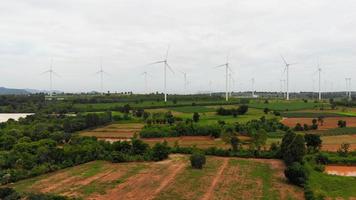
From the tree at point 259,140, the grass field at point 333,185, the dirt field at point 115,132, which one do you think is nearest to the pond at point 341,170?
the grass field at point 333,185

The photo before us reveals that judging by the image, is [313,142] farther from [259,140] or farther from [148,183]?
[148,183]

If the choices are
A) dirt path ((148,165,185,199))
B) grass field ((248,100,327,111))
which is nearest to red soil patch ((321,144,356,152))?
dirt path ((148,165,185,199))

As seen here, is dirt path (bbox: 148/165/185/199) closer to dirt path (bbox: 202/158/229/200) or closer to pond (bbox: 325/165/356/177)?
dirt path (bbox: 202/158/229/200)

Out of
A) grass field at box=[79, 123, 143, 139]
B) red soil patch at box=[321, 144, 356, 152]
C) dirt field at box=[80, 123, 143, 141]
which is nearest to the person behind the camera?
red soil patch at box=[321, 144, 356, 152]

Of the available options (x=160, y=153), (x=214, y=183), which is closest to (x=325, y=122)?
(x=160, y=153)

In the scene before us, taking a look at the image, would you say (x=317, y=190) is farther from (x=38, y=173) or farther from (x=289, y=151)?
(x=38, y=173)

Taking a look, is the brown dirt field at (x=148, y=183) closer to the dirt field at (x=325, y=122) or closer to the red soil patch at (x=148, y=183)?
the red soil patch at (x=148, y=183)

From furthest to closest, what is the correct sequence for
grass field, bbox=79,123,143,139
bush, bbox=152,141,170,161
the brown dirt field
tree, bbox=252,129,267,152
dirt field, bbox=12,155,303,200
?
grass field, bbox=79,123,143,139
tree, bbox=252,129,267,152
bush, bbox=152,141,170,161
dirt field, bbox=12,155,303,200
the brown dirt field
